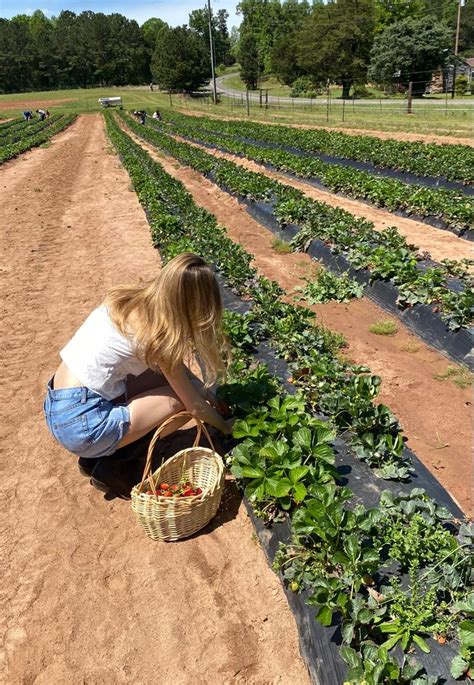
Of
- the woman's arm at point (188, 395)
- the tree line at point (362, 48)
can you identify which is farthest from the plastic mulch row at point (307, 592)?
the tree line at point (362, 48)

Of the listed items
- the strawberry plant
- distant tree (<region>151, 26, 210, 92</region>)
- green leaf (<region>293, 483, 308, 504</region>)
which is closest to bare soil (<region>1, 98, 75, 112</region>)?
distant tree (<region>151, 26, 210, 92</region>)

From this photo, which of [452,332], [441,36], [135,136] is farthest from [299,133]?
[441,36]

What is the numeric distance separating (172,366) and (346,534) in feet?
4.38

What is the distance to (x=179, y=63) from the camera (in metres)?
74.4

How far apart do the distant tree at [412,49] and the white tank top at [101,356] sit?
51365 millimetres

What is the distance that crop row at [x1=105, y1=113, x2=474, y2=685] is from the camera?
223cm

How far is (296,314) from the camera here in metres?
5.09

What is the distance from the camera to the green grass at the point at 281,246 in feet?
28.5

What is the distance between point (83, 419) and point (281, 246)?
623 cm

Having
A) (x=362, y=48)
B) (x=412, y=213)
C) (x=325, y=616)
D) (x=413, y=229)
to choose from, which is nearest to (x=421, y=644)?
(x=325, y=616)

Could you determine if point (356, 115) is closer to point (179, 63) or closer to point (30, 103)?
point (179, 63)

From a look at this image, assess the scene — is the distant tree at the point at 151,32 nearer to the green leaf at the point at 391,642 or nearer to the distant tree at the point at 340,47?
the distant tree at the point at 340,47

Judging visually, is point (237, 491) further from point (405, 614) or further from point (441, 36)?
point (441, 36)

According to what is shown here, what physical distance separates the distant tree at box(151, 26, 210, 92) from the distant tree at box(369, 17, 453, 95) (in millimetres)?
34785
